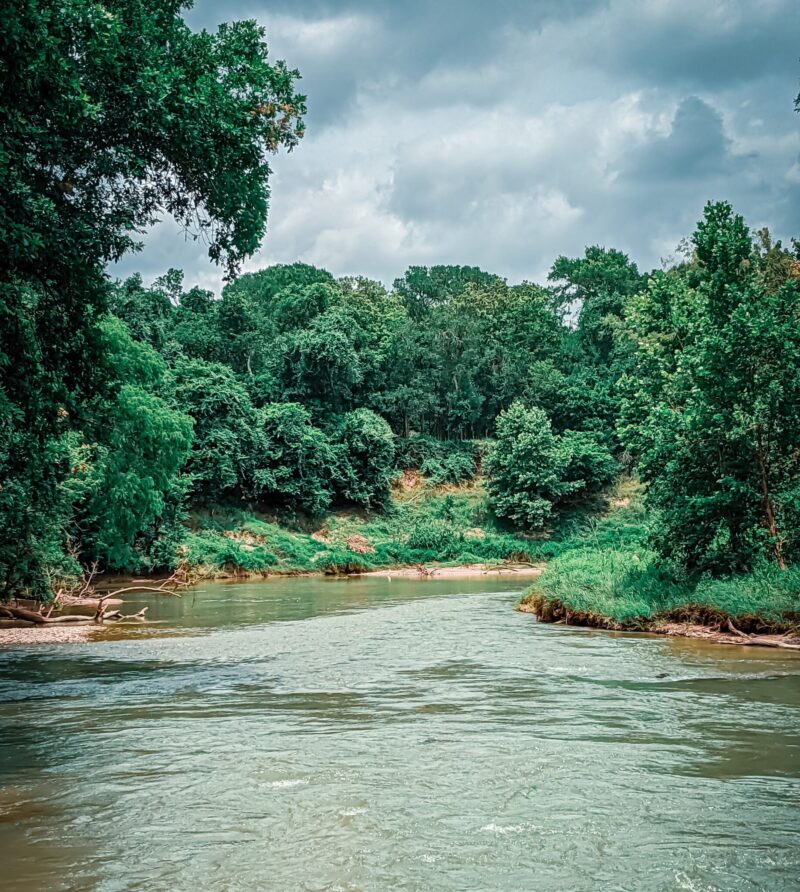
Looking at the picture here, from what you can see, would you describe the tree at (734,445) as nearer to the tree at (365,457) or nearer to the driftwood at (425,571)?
the driftwood at (425,571)

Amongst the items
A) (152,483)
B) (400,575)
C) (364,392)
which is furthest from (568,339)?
(152,483)

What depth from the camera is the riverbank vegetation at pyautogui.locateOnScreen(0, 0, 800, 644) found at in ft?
37.0

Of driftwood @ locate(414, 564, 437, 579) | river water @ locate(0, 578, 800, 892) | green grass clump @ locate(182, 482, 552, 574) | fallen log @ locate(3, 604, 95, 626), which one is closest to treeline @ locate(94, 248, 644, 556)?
green grass clump @ locate(182, 482, 552, 574)

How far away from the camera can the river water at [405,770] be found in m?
6.32

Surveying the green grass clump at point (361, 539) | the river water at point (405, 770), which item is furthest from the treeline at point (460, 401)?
the river water at point (405, 770)

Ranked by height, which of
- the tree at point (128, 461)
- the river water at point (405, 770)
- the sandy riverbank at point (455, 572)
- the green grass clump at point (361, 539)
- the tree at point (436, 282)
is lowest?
the river water at point (405, 770)

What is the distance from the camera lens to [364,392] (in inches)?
2581

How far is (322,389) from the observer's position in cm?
6197

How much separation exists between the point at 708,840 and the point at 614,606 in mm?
15341

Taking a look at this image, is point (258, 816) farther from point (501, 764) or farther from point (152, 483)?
point (152, 483)

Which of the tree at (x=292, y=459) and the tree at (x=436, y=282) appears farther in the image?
the tree at (x=436, y=282)

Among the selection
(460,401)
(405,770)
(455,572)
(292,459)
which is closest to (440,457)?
(460,401)

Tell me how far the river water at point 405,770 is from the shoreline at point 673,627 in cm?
62

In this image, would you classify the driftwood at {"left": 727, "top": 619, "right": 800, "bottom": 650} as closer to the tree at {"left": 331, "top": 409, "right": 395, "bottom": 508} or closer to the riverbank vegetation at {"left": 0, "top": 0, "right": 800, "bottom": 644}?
the riverbank vegetation at {"left": 0, "top": 0, "right": 800, "bottom": 644}
